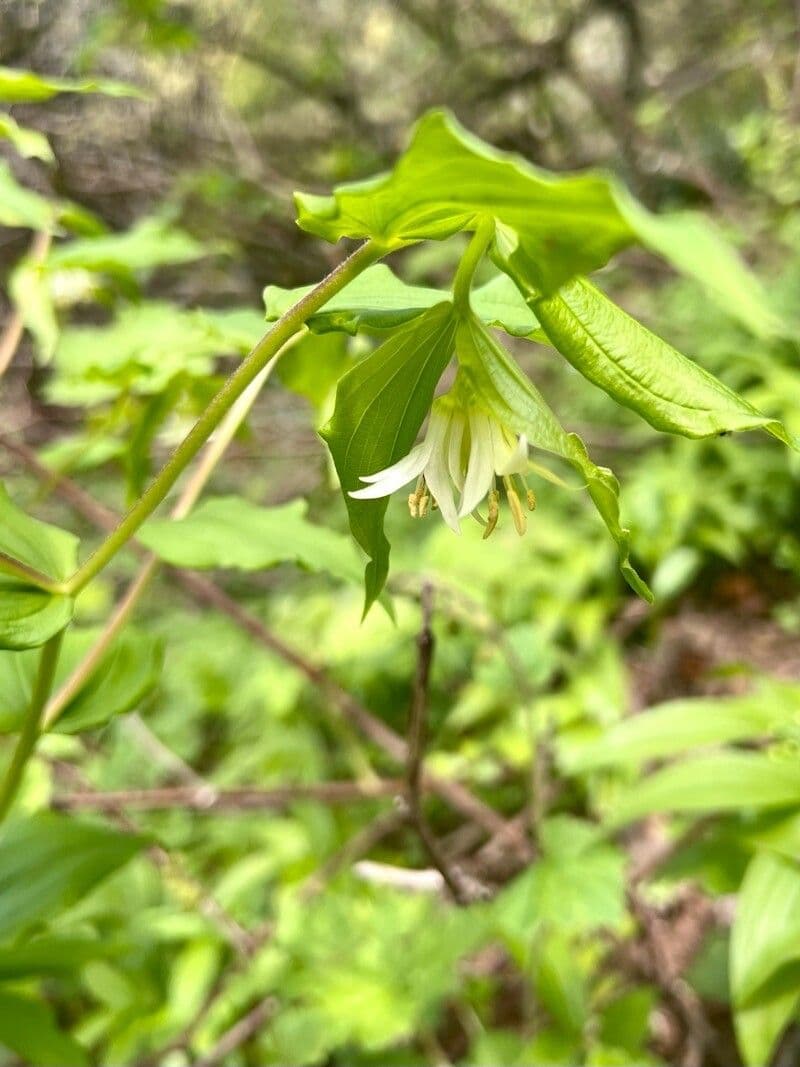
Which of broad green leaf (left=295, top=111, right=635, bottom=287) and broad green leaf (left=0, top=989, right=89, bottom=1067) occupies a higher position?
broad green leaf (left=295, top=111, right=635, bottom=287)

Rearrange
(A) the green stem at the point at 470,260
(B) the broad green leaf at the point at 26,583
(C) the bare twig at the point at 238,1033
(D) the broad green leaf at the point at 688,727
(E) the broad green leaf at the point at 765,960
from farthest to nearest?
(C) the bare twig at the point at 238,1033 < (D) the broad green leaf at the point at 688,727 < (E) the broad green leaf at the point at 765,960 < (B) the broad green leaf at the point at 26,583 < (A) the green stem at the point at 470,260

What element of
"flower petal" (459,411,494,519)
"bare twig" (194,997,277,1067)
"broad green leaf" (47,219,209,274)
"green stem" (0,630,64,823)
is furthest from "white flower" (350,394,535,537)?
"bare twig" (194,997,277,1067)

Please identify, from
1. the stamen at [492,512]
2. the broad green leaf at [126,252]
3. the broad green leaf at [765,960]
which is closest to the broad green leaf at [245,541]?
the stamen at [492,512]

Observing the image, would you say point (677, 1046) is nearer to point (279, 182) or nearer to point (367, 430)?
point (367, 430)

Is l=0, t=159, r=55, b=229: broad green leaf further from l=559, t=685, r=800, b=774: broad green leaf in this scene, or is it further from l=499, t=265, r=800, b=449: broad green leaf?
l=559, t=685, r=800, b=774: broad green leaf

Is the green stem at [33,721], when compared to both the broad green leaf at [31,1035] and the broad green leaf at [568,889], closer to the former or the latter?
the broad green leaf at [31,1035]

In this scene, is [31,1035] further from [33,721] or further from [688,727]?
[688,727]
